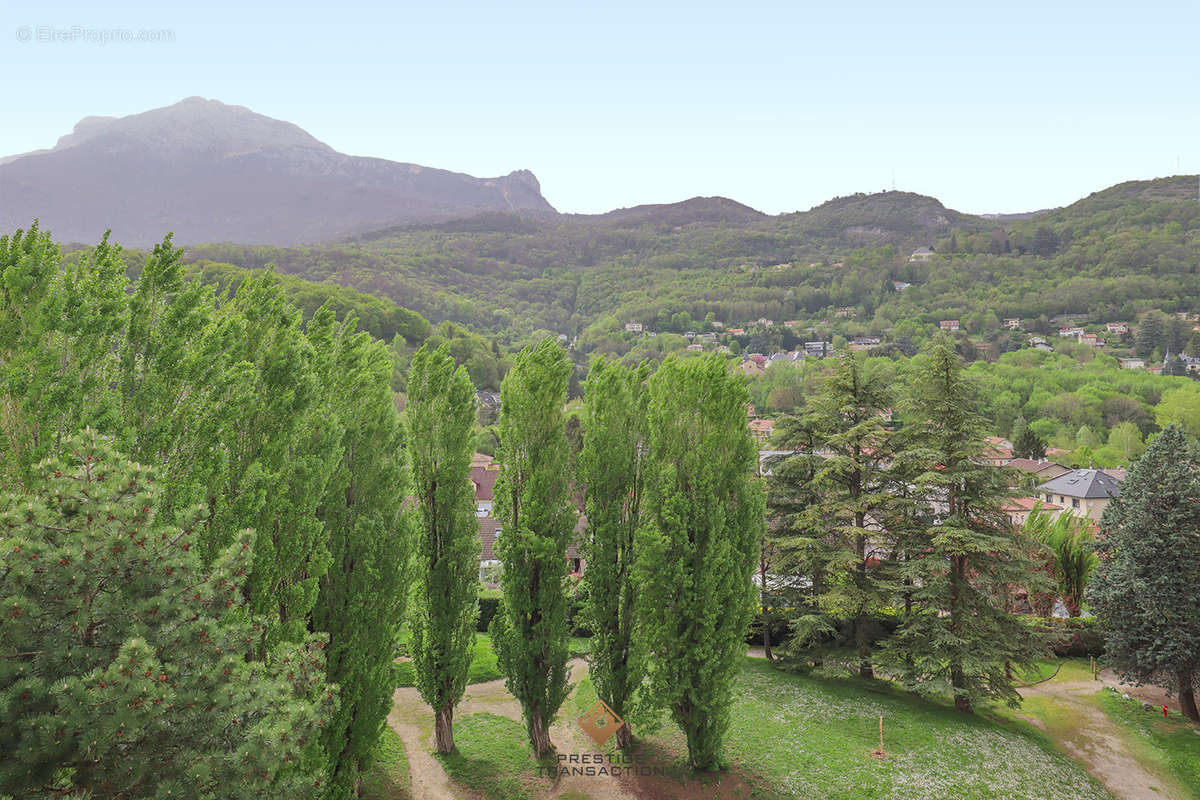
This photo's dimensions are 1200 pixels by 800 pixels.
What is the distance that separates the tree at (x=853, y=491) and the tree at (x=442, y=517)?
38.8 feet

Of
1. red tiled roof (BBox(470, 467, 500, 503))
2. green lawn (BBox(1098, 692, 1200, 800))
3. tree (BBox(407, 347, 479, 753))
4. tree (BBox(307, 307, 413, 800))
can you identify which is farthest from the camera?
red tiled roof (BBox(470, 467, 500, 503))

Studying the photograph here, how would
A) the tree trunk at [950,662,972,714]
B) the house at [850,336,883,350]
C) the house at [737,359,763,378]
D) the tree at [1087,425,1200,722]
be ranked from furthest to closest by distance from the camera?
the house at [850,336,883,350] → the house at [737,359,763,378] → the tree at [1087,425,1200,722] → the tree trunk at [950,662,972,714]

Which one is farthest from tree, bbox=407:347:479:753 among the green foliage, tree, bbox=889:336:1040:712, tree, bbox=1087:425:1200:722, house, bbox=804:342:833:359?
house, bbox=804:342:833:359

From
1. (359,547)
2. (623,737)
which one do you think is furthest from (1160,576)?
(359,547)

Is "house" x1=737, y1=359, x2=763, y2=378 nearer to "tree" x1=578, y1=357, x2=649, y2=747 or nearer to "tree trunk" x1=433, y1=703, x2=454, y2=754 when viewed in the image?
"tree" x1=578, y1=357, x2=649, y2=747

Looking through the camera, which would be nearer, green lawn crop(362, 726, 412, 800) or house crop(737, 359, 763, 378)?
green lawn crop(362, 726, 412, 800)

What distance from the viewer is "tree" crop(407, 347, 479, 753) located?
45.6 feet

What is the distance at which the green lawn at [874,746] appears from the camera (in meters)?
14.2

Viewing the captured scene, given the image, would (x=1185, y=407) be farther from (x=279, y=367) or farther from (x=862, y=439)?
Result: (x=279, y=367)

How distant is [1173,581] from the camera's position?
19703 millimetres

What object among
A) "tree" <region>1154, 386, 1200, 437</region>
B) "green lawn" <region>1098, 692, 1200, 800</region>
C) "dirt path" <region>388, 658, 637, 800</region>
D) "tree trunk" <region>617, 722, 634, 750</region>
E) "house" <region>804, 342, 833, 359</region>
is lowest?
"green lawn" <region>1098, 692, 1200, 800</region>

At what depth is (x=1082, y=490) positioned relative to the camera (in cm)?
4784

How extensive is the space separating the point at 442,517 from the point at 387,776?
227 inches

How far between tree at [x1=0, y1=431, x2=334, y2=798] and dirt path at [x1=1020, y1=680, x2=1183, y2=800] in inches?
811
